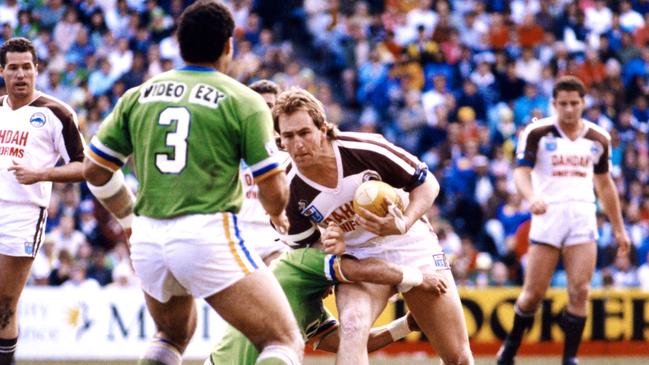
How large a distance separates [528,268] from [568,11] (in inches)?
406

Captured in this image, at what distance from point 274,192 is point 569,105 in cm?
542

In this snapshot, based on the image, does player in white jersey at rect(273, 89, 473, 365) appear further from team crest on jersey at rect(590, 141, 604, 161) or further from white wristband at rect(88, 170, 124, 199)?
team crest on jersey at rect(590, 141, 604, 161)

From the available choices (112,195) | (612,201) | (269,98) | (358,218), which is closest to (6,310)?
(112,195)

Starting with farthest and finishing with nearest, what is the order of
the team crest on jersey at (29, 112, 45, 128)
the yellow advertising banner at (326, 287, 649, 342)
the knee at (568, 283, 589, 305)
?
1. the yellow advertising banner at (326, 287, 649, 342)
2. the knee at (568, 283, 589, 305)
3. the team crest on jersey at (29, 112, 45, 128)

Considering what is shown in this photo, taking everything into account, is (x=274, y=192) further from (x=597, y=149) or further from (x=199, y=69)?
(x=597, y=149)

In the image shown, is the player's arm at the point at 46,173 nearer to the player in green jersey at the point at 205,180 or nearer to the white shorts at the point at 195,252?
the player in green jersey at the point at 205,180

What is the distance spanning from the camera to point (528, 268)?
35.5 feet

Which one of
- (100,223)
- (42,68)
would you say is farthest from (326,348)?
(42,68)

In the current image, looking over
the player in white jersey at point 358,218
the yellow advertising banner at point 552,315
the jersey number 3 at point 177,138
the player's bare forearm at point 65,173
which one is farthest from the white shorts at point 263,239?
the yellow advertising banner at point 552,315

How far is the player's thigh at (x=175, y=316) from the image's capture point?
623cm

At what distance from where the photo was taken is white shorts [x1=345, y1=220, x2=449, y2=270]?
7.59 meters

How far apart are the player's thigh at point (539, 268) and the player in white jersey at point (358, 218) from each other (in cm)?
307

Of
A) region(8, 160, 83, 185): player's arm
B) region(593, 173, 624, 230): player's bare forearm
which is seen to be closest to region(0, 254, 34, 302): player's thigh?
region(8, 160, 83, 185): player's arm

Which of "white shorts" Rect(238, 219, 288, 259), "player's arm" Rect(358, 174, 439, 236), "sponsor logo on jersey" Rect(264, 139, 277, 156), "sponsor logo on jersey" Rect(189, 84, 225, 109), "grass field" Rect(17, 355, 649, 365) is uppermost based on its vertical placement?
→ "sponsor logo on jersey" Rect(189, 84, 225, 109)
